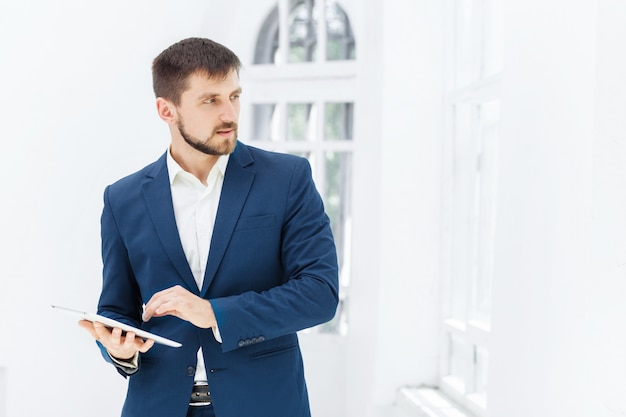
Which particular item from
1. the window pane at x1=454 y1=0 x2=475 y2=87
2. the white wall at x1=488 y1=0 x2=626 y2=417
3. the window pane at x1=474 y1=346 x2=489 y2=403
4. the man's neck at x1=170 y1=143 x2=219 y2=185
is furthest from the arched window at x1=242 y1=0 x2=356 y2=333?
the man's neck at x1=170 y1=143 x2=219 y2=185

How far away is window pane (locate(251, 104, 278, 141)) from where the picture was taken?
5.00 metres

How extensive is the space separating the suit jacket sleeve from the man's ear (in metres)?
0.34

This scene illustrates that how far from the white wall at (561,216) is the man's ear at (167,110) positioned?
0.93m

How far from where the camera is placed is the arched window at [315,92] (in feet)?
15.4

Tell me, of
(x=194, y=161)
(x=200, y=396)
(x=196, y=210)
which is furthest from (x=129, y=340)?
(x=194, y=161)

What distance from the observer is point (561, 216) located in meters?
1.85

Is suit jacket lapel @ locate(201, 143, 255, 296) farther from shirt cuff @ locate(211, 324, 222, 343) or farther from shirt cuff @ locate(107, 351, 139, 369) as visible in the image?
shirt cuff @ locate(107, 351, 139, 369)

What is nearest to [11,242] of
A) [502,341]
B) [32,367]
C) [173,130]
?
[32,367]

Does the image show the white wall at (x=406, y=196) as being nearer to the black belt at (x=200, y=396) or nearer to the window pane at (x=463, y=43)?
the window pane at (x=463, y=43)

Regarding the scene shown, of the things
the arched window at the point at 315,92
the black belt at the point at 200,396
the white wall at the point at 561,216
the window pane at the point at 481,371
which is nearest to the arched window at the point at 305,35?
the arched window at the point at 315,92

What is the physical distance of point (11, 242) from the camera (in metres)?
4.27

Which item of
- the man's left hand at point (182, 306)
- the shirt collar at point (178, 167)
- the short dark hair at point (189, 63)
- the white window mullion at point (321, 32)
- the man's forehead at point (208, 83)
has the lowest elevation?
the man's left hand at point (182, 306)

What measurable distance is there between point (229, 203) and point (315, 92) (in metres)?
2.93

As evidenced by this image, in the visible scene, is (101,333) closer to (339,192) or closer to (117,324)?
(117,324)
